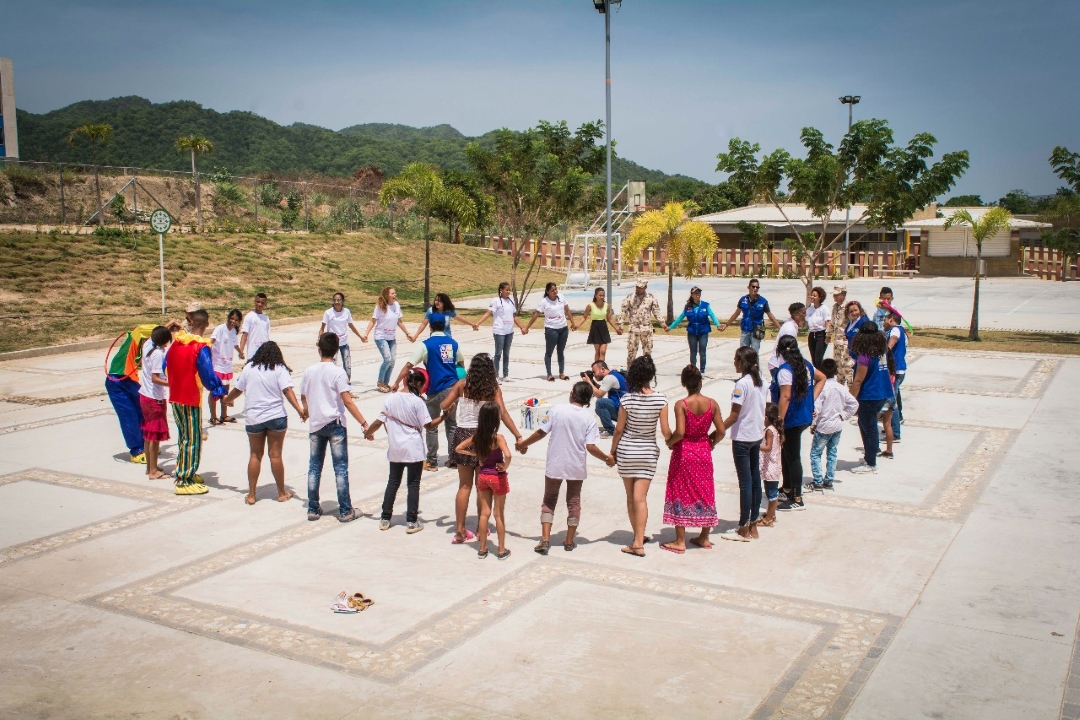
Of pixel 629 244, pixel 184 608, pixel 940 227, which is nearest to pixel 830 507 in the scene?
pixel 184 608

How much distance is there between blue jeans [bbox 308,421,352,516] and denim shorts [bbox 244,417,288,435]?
1.63ft

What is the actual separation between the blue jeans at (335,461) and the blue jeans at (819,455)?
479 cm

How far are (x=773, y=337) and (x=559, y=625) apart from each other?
718 inches

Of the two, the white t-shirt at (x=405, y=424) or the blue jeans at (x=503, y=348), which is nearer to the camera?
the white t-shirt at (x=405, y=424)

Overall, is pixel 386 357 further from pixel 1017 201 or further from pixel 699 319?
pixel 1017 201

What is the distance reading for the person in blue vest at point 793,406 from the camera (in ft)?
29.8

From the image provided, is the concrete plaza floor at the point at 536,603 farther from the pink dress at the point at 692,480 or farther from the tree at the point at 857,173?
the tree at the point at 857,173

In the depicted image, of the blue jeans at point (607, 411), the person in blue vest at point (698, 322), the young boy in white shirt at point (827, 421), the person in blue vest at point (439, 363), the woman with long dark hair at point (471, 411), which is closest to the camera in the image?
the woman with long dark hair at point (471, 411)

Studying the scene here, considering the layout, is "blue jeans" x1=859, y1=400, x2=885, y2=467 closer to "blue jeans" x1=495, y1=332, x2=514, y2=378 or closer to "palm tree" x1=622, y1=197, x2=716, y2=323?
"blue jeans" x1=495, y1=332, x2=514, y2=378

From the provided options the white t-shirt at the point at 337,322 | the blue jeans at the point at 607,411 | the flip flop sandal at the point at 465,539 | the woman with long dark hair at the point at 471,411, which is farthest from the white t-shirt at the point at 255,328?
the flip flop sandal at the point at 465,539

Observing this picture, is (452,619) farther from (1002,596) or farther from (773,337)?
(773,337)

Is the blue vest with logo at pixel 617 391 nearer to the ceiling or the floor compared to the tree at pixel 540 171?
nearer to the floor

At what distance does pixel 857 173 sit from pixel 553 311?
41.5 ft

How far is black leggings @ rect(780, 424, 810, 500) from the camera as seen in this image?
928cm
